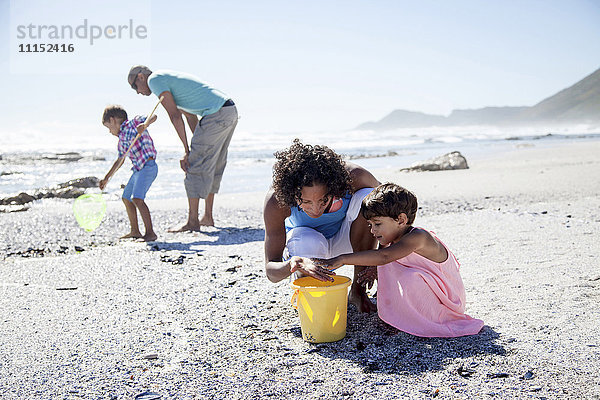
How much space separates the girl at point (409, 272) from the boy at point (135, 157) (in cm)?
335

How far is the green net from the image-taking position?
6.46m

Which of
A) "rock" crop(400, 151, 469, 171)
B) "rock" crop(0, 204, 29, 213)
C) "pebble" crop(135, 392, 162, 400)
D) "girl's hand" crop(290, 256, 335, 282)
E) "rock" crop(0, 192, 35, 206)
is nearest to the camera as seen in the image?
"pebble" crop(135, 392, 162, 400)

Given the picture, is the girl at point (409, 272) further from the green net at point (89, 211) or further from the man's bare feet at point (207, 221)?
the green net at point (89, 211)

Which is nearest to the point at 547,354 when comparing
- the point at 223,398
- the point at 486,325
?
the point at 486,325

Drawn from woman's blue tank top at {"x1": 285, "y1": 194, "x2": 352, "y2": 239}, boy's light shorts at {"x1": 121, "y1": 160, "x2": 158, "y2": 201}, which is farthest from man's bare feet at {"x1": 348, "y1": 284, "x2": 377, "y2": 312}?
boy's light shorts at {"x1": 121, "y1": 160, "x2": 158, "y2": 201}

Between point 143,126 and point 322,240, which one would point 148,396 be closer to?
point 322,240

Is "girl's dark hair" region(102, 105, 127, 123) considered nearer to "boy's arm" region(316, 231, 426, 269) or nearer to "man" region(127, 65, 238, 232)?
"man" region(127, 65, 238, 232)

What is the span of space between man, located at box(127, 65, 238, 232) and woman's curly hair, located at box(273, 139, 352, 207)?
10.4ft

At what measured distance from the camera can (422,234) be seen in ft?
8.45

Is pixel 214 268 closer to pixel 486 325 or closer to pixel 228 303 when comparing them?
pixel 228 303

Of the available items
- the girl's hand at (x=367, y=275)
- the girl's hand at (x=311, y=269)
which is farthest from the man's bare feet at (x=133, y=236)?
the girl's hand at (x=311, y=269)

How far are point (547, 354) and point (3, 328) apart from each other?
293 cm

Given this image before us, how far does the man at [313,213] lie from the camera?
105 inches

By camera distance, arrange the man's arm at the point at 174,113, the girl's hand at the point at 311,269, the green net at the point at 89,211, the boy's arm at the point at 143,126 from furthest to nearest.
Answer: the green net at the point at 89,211 < the man's arm at the point at 174,113 < the boy's arm at the point at 143,126 < the girl's hand at the point at 311,269
